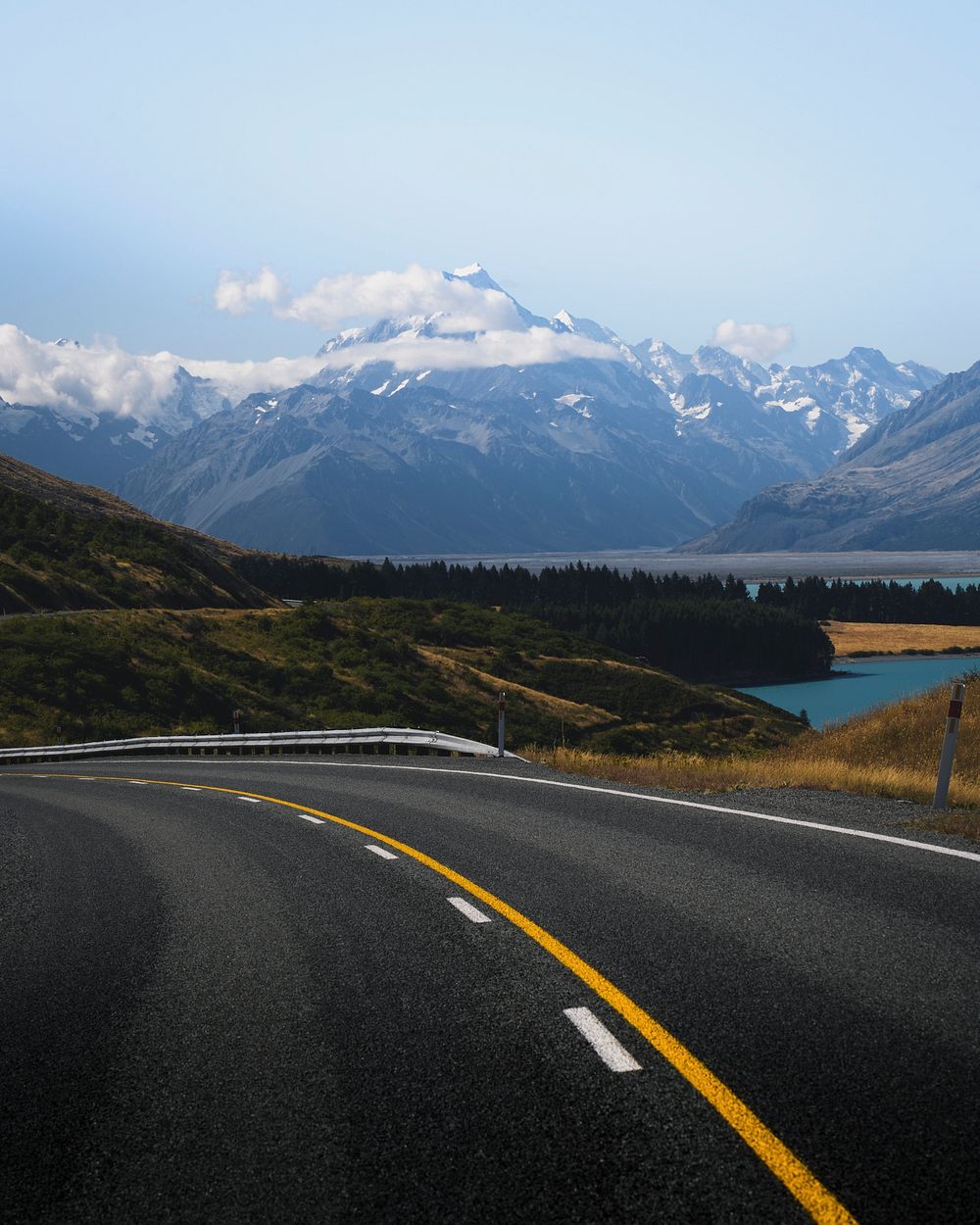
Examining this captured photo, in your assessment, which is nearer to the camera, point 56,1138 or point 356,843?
point 56,1138

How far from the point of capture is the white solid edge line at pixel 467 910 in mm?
7287

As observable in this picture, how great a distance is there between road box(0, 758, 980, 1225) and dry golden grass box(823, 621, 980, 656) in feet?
538

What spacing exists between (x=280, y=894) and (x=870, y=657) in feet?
537

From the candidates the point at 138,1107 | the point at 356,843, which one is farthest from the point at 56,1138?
the point at 356,843

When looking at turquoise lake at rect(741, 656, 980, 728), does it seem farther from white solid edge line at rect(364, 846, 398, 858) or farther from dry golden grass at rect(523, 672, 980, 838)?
white solid edge line at rect(364, 846, 398, 858)

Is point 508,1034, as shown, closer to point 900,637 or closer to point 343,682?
point 343,682

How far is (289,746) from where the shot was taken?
30828mm

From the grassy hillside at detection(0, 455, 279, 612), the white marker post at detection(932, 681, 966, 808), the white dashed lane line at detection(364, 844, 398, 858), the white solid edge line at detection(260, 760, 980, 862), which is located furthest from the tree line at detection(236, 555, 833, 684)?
the white marker post at detection(932, 681, 966, 808)

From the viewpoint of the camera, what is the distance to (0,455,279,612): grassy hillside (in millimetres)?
70750

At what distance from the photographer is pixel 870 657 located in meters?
160

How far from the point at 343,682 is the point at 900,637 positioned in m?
133

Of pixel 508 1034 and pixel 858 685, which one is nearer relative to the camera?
pixel 508 1034

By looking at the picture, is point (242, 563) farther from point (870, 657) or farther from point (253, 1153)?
point (253, 1153)

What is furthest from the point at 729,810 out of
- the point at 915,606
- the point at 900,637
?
the point at 915,606
